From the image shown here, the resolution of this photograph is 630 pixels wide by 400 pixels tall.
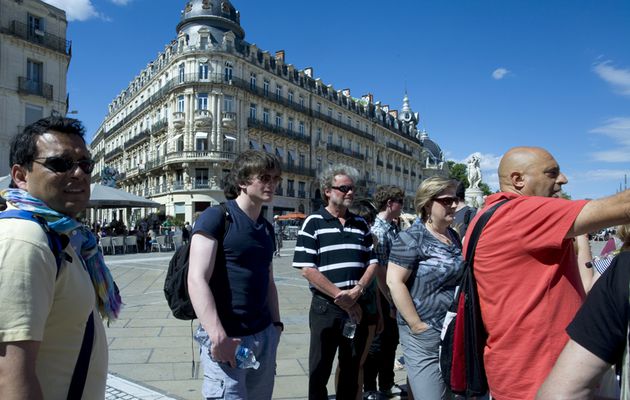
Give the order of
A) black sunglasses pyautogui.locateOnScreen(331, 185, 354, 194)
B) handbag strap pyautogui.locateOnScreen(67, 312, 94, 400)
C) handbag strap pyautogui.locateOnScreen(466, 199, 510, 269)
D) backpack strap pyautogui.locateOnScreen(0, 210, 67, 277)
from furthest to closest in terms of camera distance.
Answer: black sunglasses pyautogui.locateOnScreen(331, 185, 354, 194)
handbag strap pyautogui.locateOnScreen(466, 199, 510, 269)
handbag strap pyautogui.locateOnScreen(67, 312, 94, 400)
backpack strap pyautogui.locateOnScreen(0, 210, 67, 277)

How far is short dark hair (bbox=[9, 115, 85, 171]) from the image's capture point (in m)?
1.62

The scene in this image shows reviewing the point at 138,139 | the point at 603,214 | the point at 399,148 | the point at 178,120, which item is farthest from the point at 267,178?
the point at 399,148

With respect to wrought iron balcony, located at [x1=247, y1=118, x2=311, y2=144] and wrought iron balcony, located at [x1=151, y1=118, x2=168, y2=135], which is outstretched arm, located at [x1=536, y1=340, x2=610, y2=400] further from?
wrought iron balcony, located at [x1=151, y1=118, x2=168, y2=135]

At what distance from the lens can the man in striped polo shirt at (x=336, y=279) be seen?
327 centimetres

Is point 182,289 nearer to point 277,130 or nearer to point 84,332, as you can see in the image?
point 84,332

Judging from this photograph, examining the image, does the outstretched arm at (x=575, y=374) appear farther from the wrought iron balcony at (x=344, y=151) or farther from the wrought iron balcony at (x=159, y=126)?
the wrought iron balcony at (x=344, y=151)

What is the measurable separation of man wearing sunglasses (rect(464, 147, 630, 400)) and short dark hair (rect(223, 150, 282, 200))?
1304 mm

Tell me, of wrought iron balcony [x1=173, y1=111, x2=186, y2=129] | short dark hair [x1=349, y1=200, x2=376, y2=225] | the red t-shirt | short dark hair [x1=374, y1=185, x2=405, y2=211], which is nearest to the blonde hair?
the red t-shirt

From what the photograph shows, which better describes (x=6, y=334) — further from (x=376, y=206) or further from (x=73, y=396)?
(x=376, y=206)

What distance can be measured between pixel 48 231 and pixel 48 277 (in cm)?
15

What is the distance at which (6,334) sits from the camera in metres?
1.25

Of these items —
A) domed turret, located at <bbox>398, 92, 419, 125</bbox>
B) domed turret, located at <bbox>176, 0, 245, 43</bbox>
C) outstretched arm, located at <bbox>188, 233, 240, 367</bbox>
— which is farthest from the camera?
domed turret, located at <bbox>398, 92, 419, 125</bbox>

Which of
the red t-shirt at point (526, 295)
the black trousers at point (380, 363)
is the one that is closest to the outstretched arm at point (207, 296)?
the red t-shirt at point (526, 295)

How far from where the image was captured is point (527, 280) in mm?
1901
